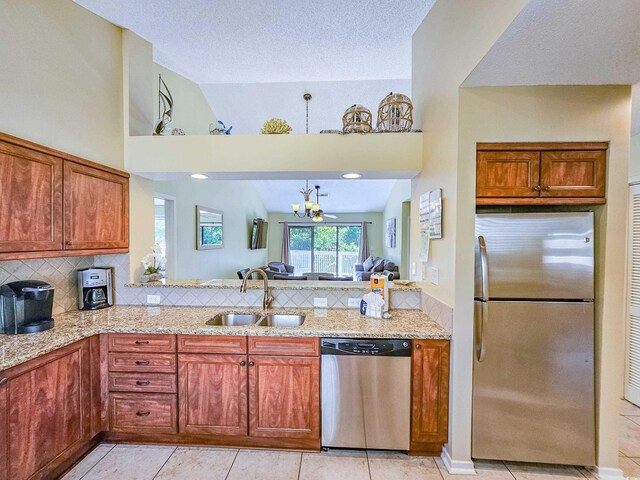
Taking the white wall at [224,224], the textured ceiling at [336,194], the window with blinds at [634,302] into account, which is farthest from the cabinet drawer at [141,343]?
the textured ceiling at [336,194]

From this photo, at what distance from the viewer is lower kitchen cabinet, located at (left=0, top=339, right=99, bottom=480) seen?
1.47 metres

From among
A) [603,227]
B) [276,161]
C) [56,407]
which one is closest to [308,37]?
[276,161]

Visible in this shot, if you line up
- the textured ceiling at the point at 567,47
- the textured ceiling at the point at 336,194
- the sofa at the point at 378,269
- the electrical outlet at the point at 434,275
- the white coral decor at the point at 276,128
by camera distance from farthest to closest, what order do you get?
the textured ceiling at the point at 336,194, the sofa at the point at 378,269, the white coral decor at the point at 276,128, the electrical outlet at the point at 434,275, the textured ceiling at the point at 567,47

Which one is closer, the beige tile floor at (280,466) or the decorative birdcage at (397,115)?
the beige tile floor at (280,466)

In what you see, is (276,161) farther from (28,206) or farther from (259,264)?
(259,264)

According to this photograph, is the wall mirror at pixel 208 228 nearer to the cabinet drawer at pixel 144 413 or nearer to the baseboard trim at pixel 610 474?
the cabinet drawer at pixel 144 413

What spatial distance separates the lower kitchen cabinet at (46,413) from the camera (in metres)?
1.47

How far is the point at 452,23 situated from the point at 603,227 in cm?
165

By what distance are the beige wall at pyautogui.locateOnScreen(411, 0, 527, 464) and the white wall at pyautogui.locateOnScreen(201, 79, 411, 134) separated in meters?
1.76

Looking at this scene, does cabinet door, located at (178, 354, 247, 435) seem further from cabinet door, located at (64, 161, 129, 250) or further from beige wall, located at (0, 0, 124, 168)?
beige wall, located at (0, 0, 124, 168)

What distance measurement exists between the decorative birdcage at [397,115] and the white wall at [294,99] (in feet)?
5.00

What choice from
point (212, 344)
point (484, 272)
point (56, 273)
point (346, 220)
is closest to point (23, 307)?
point (56, 273)

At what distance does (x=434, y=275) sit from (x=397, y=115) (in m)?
1.41

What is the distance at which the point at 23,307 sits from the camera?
6.03 ft
